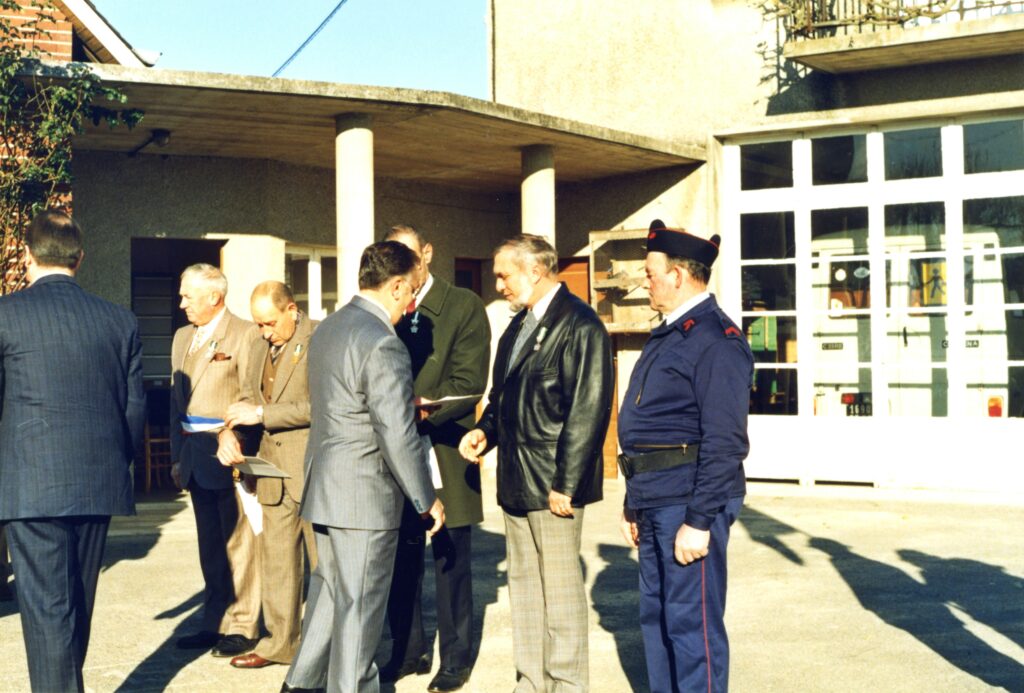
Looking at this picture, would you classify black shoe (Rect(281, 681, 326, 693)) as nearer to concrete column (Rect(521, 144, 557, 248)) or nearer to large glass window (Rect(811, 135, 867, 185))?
concrete column (Rect(521, 144, 557, 248))

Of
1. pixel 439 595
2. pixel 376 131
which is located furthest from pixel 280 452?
pixel 376 131

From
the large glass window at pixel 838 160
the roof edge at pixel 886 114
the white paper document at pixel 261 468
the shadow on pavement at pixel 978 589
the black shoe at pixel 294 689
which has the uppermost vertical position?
the roof edge at pixel 886 114

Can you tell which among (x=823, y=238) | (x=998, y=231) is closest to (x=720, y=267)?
(x=823, y=238)

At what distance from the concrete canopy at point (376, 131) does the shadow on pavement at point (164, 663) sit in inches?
189

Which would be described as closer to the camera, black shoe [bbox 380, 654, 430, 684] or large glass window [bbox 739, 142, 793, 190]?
black shoe [bbox 380, 654, 430, 684]

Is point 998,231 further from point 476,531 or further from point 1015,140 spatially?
point 476,531

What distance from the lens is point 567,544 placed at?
18.0 feet

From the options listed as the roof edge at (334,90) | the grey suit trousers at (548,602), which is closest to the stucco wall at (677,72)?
the roof edge at (334,90)

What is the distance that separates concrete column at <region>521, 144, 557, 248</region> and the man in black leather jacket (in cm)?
777

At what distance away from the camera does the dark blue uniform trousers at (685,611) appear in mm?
4602

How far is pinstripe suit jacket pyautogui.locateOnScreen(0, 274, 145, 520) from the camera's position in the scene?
15.8 ft

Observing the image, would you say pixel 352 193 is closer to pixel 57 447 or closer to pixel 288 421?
pixel 288 421

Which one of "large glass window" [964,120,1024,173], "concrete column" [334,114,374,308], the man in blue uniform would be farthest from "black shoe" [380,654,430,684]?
"large glass window" [964,120,1024,173]

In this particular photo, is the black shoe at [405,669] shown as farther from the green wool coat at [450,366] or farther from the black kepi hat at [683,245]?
the black kepi hat at [683,245]
